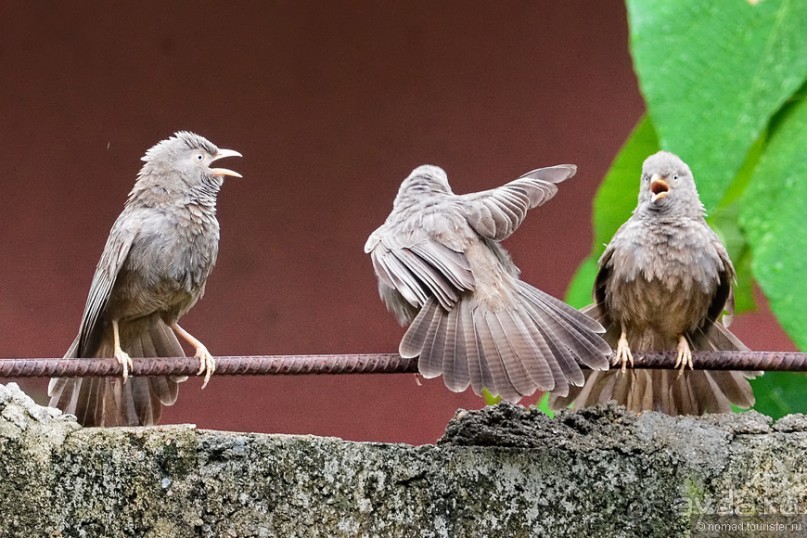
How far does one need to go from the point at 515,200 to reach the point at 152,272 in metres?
0.97

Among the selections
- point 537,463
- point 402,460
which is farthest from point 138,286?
point 537,463

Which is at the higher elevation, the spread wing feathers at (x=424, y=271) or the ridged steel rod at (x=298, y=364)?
the spread wing feathers at (x=424, y=271)

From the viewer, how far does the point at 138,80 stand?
3.43 m

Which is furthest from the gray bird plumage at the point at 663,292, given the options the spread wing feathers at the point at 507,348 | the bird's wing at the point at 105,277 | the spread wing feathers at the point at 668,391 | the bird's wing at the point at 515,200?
the bird's wing at the point at 105,277

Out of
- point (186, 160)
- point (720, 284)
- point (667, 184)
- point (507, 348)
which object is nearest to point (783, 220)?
point (720, 284)

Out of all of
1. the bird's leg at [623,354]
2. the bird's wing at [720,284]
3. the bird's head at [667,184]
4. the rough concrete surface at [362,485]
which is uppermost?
the bird's head at [667,184]

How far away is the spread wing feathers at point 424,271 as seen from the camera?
2389 mm

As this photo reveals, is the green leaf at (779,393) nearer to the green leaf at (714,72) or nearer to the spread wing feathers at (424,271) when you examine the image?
the green leaf at (714,72)

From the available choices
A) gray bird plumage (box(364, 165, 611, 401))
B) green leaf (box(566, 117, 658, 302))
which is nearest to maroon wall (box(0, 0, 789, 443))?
green leaf (box(566, 117, 658, 302))

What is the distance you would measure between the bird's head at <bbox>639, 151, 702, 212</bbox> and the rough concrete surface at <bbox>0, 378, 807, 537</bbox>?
1013 millimetres

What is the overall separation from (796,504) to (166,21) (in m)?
2.46

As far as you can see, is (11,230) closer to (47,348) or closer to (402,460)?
(47,348)

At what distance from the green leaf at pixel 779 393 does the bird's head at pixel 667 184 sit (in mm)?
530

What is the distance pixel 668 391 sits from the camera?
8.34ft
